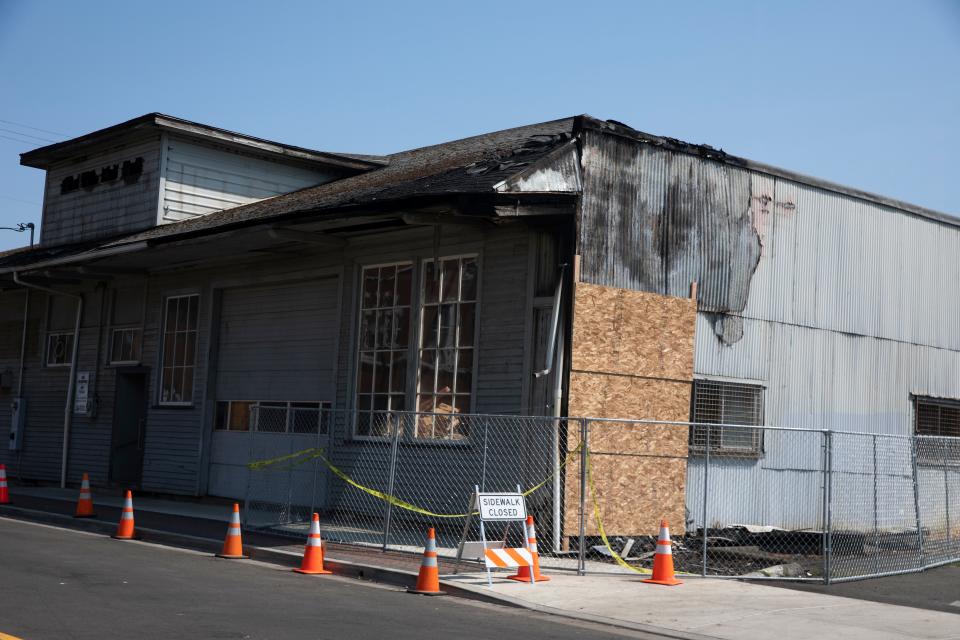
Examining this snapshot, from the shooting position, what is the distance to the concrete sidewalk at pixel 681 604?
990 cm

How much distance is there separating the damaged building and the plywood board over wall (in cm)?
4

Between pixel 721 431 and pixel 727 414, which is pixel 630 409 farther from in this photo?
pixel 727 414

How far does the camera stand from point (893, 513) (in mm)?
16328

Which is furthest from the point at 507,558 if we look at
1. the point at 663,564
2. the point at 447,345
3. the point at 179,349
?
the point at 179,349

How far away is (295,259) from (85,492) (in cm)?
531

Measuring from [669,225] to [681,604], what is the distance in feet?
22.1

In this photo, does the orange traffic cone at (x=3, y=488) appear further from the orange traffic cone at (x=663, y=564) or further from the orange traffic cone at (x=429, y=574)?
the orange traffic cone at (x=663, y=564)

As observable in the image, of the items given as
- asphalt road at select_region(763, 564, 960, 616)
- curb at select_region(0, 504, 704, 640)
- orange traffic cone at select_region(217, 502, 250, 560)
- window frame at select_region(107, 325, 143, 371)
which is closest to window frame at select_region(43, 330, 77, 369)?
window frame at select_region(107, 325, 143, 371)

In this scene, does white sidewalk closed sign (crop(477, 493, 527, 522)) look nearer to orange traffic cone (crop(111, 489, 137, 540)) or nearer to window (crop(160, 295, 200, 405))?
orange traffic cone (crop(111, 489, 137, 540))

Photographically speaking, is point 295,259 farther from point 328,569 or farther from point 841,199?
point 841,199

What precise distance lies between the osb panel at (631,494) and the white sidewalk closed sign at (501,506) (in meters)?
2.25

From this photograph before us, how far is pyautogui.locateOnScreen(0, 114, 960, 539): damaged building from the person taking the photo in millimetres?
15188

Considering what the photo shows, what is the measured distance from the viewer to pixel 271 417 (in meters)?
20.1

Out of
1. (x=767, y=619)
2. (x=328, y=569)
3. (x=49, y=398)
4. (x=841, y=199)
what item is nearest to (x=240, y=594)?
(x=328, y=569)
